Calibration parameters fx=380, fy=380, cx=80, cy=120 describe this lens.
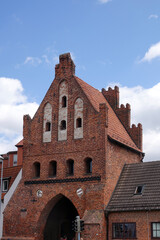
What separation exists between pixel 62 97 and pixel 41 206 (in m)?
8.37

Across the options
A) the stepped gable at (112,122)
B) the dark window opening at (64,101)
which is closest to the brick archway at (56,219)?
the stepped gable at (112,122)

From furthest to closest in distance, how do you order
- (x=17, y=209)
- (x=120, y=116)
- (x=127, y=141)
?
(x=120, y=116) → (x=127, y=141) → (x=17, y=209)

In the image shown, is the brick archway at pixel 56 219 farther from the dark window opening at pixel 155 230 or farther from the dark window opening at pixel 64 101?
the dark window opening at pixel 155 230

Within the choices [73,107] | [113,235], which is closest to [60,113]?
[73,107]

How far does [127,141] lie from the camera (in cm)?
3058

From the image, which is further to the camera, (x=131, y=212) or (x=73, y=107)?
(x=73, y=107)

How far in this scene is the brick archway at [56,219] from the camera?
2777 cm

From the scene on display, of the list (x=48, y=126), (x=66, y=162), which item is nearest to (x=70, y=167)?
(x=66, y=162)

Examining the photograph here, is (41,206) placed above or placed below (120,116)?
below

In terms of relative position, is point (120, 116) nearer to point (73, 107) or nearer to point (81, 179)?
point (73, 107)

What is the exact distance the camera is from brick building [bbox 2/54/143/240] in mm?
25922

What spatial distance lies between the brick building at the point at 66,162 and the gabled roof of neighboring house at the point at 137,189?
1.97 feet

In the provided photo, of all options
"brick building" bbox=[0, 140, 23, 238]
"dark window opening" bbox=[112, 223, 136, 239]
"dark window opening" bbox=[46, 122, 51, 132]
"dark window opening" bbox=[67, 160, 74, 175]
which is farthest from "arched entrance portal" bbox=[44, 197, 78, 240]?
"dark window opening" bbox=[112, 223, 136, 239]

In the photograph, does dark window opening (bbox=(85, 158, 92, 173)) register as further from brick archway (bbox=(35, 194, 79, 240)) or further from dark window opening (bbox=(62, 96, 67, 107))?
dark window opening (bbox=(62, 96, 67, 107))
